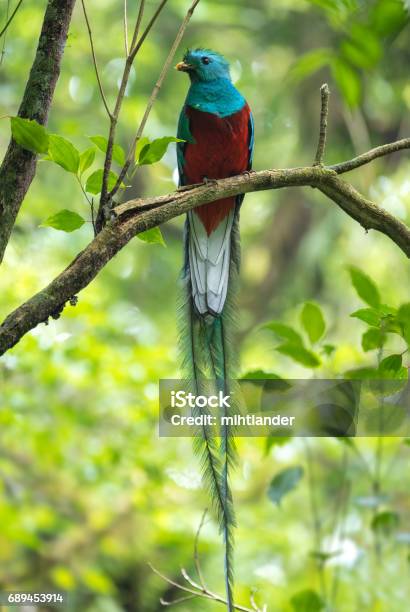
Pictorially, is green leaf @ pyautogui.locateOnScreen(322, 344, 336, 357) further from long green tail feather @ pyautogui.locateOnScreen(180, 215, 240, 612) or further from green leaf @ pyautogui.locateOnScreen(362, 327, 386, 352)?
long green tail feather @ pyautogui.locateOnScreen(180, 215, 240, 612)

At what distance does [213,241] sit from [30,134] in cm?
116

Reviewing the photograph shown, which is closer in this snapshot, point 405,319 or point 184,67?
point 405,319

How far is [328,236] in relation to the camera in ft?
20.7

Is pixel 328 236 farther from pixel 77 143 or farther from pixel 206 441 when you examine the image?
pixel 206 441

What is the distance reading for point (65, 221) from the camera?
148 centimetres

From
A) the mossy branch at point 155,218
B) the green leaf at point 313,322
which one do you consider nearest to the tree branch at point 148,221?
the mossy branch at point 155,218

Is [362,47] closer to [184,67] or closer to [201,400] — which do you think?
[184,67]

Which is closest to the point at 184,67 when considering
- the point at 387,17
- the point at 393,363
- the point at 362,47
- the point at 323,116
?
the point at 362,47

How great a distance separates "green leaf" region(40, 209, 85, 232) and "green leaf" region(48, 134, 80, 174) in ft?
0.34

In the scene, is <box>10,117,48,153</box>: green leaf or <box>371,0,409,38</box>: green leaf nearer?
<box>10,117,48,153</box>: green leaf

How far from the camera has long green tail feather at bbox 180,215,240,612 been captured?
5.45ft

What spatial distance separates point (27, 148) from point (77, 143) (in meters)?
4.75

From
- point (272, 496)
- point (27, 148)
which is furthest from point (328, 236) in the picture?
point (27, 148)

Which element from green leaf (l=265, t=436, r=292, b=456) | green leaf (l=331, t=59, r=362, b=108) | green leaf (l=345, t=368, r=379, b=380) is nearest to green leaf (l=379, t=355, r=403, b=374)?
green leaf (l=345, t=368, r=379, b=380)
